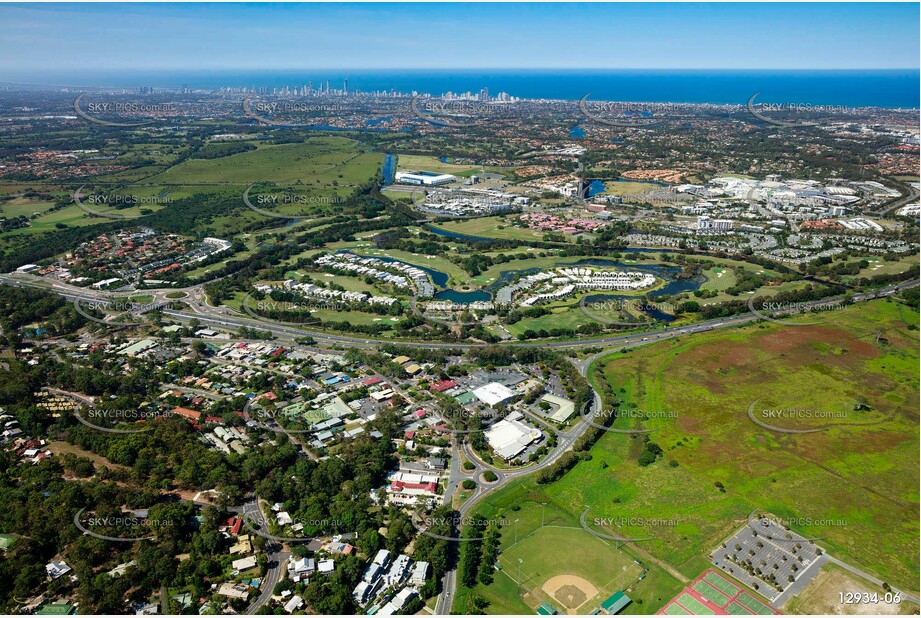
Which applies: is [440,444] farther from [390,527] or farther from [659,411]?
[659,411]

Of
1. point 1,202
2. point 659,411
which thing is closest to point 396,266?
point 659,411

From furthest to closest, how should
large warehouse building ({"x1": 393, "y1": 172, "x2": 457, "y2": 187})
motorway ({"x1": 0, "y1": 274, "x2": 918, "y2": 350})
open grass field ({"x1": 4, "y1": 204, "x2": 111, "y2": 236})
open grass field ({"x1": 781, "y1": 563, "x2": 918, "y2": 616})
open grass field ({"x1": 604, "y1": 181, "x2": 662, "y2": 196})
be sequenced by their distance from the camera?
large warehouse building ({"x1": 393, "y1": 172, "x2": 457, "y2": 187}), open grass field ({"x1": 604, "y1": 181, "x2": 662, "y2": 196}), open grass field ({"x1": 4, "y1": 204, "x2": 111, "y2": 236}), motorway ({"x1": 0, "y1": 274, "x2": 918, "y2": 350}), open grass field ({"x1": 781, "y1": 563, "x2": 918, "y2": 616})

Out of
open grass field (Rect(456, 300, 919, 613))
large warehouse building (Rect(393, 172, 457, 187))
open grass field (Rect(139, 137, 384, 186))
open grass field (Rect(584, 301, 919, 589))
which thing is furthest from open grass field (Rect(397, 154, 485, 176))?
open grass field (Rect(456, 300, 919, 613))

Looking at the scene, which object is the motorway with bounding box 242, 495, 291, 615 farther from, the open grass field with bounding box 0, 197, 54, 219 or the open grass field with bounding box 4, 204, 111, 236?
the open grass field with bounding box 0, 197, 54, 219

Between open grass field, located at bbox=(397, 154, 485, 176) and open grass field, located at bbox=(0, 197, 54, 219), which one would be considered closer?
open grass field, located at bbox=(0, 197, 54, 219)

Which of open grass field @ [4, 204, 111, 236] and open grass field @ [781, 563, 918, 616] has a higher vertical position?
open grass field @ [4, 204, 111, 236]

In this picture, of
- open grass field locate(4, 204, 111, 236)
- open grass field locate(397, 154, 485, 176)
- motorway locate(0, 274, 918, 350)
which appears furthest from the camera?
open grass field locate(397, 154, 485, 176)

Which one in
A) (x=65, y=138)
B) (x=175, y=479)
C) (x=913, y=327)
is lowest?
(x=175, y=479)
